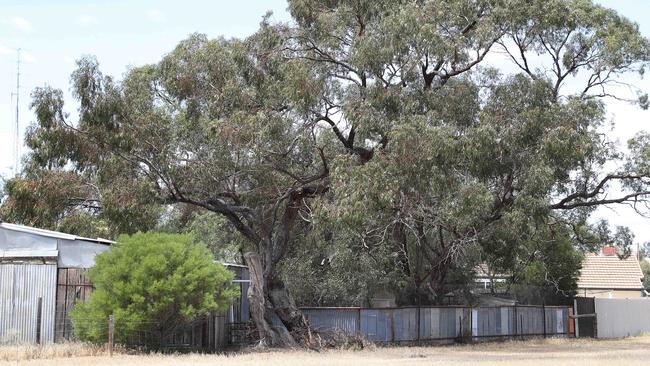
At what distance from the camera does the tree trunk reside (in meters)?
29.9

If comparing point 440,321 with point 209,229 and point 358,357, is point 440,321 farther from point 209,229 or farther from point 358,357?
point 209,229

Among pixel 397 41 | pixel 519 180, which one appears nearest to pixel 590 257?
pixel 519 180

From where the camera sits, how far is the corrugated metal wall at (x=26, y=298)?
85.6ft

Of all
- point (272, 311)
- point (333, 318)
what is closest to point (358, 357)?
point (333, 318)

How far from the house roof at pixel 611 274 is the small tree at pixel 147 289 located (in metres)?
42.0

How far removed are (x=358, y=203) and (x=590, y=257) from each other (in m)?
41.4

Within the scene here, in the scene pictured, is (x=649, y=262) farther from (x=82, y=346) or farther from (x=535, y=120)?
(x=82, y=346)

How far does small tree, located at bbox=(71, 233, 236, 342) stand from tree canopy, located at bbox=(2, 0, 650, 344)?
3.68 meters

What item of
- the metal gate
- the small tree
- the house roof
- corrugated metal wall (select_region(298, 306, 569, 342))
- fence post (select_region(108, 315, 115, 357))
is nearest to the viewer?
fence post (select_region(108, 315, 115, 357))

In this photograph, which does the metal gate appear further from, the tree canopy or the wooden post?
the wooden post

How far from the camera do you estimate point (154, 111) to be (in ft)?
99.7

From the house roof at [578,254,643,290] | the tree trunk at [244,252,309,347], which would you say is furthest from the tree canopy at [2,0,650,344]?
the house roof at [578,254,643,290]

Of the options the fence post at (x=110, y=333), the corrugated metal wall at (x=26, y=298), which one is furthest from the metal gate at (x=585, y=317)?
the corrugated metal wall at (x=26, y=298)

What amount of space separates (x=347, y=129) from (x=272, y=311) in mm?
6991
